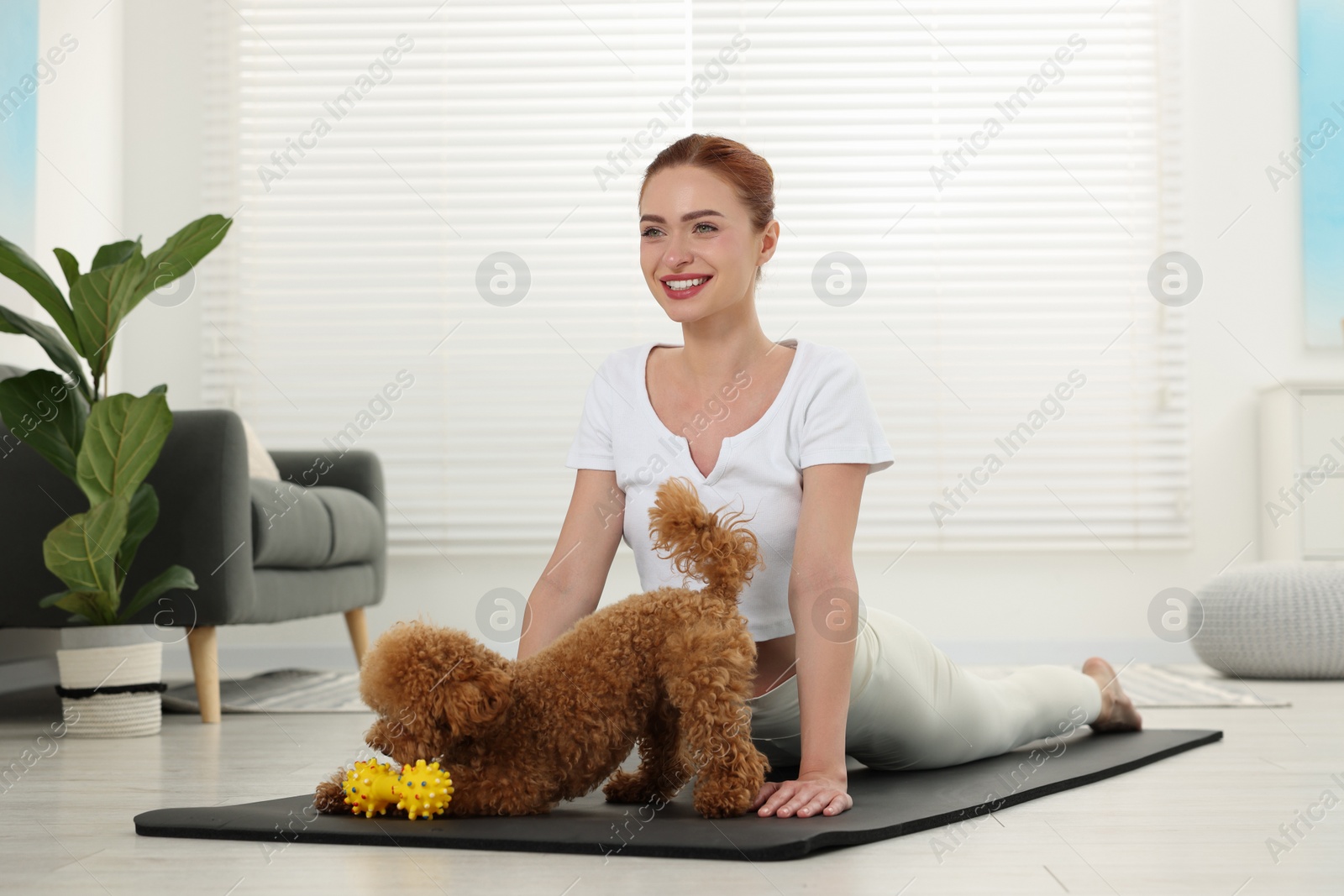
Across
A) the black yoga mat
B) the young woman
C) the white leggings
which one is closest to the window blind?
the white leggings

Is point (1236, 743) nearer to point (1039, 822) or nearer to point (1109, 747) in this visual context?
point (1109, 747)

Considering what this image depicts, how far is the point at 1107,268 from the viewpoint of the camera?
14.3 feet

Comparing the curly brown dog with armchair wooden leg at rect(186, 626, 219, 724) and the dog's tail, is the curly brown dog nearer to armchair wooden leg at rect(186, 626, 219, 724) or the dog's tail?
the dog's tail

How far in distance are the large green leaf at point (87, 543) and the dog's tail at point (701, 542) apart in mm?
1436

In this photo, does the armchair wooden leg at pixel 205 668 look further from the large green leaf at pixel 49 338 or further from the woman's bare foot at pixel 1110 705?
the woman's bare foot at pixel 1110 705

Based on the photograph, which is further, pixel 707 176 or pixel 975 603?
pixel 975 603

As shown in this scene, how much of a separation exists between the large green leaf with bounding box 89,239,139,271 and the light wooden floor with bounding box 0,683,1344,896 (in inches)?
39.3

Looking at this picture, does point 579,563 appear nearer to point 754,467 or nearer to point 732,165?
point 754,467

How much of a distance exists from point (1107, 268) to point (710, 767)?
11.4 ft

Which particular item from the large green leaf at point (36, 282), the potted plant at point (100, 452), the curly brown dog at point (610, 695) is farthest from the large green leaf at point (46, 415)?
the curly brown dog at point (610, 695)

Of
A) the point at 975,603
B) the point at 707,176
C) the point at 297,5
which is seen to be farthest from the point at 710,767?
the point at 297,5

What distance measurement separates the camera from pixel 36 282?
240 cm

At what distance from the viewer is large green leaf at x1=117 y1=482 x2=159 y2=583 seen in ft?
8.20

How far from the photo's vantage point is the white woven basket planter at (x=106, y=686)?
98.4 inches
